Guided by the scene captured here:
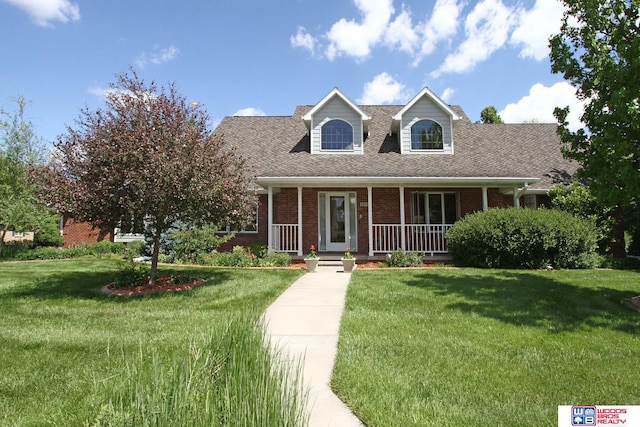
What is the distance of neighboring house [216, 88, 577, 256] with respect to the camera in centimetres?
1411

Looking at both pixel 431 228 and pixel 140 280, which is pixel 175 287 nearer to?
pixel 140 280

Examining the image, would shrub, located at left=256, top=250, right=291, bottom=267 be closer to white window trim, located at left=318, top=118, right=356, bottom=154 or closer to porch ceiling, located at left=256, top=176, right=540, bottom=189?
porch ceiling, located at left=256, top=176, right=540, bottom=189

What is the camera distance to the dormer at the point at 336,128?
1585cm

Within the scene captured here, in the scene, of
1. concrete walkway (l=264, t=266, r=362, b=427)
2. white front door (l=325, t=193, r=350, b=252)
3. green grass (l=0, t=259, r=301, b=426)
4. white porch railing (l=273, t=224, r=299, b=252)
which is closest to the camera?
green grass (l=0, t=259, r=301, b=426)

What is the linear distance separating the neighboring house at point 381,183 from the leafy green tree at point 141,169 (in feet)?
17.4

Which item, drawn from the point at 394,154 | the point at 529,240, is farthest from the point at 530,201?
the point at 394,154

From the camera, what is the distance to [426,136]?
52.3 feet

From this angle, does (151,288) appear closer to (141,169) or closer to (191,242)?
(141,169)

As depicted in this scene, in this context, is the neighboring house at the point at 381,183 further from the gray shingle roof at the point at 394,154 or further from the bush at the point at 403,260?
the bush at the point at 403,260

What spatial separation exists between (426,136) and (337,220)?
212 inches

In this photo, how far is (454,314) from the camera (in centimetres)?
Answer: 618

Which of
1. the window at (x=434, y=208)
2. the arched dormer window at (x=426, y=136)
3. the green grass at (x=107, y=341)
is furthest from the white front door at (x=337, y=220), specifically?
the green grass at (x=107, y=341)

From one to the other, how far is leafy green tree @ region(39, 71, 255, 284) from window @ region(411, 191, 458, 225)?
9.19 metres

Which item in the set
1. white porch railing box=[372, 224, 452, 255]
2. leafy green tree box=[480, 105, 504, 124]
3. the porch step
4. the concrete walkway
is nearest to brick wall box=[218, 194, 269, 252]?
the porch step
